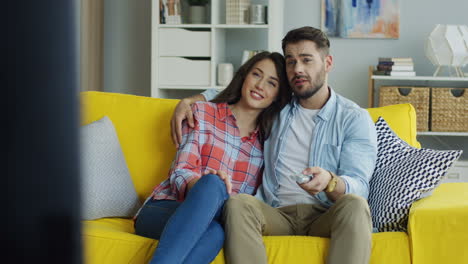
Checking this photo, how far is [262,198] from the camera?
213cm

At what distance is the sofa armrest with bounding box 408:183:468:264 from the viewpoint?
5.82 ft

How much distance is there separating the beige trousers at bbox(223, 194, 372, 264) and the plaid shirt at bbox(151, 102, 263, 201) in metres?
0.24

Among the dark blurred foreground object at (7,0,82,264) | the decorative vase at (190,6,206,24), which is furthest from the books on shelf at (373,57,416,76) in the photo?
the dark blurred foreground object at (7,0,82,264)

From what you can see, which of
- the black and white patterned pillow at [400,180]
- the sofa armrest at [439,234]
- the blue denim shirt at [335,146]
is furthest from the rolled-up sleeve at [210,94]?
the sofa armrest at [439,234]

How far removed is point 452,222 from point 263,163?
0.69m

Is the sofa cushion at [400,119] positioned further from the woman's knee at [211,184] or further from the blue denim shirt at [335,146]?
the woman's knee at [211,184]

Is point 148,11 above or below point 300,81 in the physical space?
above

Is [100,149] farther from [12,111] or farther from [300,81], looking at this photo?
[12,111]

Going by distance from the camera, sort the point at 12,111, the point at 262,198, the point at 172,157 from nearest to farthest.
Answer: the point at 12,111 → the point at 262,198 → the point at 172,157

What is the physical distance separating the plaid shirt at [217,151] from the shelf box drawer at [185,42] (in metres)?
2.14

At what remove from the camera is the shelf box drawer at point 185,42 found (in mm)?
4301

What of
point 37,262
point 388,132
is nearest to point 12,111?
point 37,262

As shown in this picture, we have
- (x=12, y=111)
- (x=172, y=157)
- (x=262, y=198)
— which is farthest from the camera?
(x=172, y=157)

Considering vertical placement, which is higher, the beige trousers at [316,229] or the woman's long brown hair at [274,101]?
the woman's long brown hair at [274,101]
